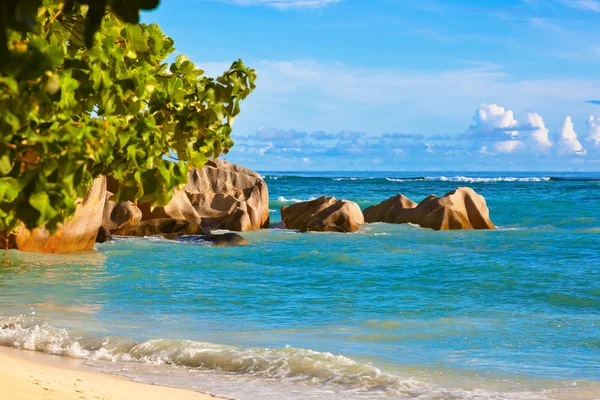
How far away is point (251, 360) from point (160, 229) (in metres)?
18.7

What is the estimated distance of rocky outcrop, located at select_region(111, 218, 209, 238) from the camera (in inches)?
1111

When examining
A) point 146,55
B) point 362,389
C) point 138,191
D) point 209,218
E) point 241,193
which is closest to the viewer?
Result: point 138,191

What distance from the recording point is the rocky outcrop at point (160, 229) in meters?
28.2

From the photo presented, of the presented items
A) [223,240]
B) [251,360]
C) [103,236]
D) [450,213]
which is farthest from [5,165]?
[450,213]

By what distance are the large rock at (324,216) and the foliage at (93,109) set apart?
79.2 feet

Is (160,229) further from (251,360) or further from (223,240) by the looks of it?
(251,360)

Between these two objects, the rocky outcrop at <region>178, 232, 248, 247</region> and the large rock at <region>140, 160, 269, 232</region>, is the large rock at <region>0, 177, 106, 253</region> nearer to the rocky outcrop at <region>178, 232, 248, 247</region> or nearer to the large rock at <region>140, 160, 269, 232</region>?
the rocky outcrop at <region>178, 232, 248, 247</region>

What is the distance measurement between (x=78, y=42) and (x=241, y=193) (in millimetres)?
29752

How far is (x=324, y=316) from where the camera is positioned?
571 inches

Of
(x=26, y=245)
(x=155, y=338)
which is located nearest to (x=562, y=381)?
(x=155, y=338)

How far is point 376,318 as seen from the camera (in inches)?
567

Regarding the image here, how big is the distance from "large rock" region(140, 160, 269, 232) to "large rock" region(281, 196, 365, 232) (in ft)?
3.81

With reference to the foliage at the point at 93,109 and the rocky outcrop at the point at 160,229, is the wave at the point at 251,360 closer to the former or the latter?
the foliage at the point at 93,109

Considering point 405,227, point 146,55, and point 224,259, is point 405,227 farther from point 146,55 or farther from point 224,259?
point 146,55
